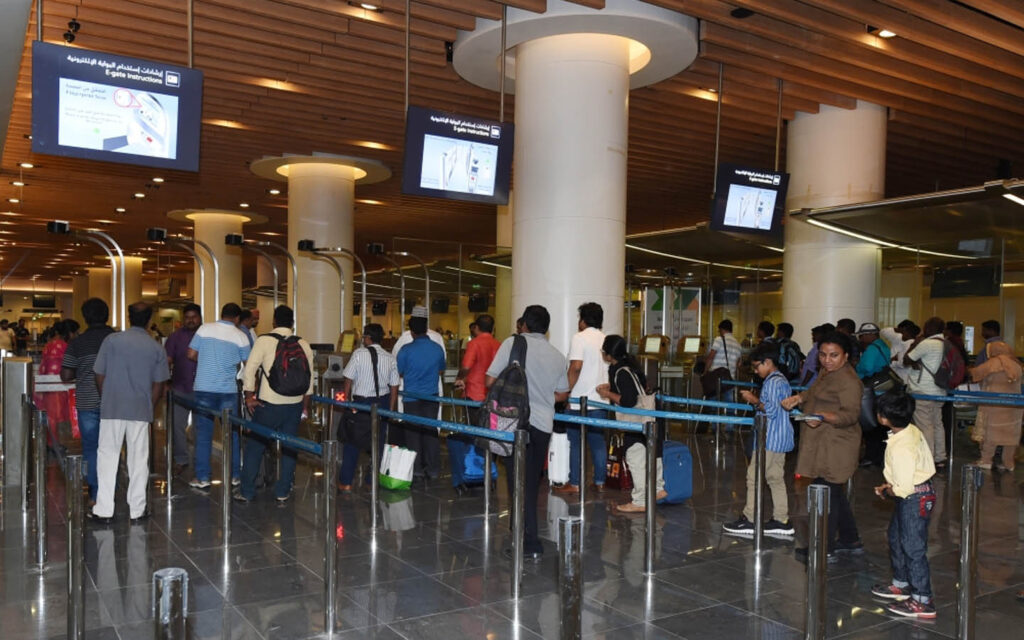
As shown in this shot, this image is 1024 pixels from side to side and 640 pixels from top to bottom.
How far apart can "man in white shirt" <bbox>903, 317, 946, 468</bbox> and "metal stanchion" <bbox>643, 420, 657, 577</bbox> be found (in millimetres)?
5181

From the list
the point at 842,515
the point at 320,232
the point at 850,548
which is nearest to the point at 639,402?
the point at 842,515

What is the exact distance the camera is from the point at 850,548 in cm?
596

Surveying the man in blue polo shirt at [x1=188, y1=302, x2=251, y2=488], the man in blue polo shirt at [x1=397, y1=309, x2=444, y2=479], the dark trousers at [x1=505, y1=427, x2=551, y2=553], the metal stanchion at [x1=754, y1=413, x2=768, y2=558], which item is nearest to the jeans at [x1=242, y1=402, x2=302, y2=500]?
the man in blue polo shirt at [x1=188, y1=302, x2=251, y2=488]

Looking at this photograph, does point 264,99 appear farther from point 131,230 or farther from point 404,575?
point 131,230

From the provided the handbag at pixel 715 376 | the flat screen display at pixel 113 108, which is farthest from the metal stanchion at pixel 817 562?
the handbag at pixel 715 376

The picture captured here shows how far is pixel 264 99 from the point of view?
11.4m

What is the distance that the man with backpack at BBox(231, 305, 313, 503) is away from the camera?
7.26 meters

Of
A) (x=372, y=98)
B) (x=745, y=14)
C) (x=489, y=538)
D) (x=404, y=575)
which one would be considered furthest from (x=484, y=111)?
(x=404, y=575)

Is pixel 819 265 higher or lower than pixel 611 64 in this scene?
lower

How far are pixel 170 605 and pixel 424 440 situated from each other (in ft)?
20.1

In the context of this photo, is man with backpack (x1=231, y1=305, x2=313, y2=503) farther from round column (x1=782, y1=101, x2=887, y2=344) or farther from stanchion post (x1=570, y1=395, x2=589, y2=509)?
round column (x1=782, y1=101, x2=887, y2=344)

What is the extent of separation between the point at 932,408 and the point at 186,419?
28.3ft

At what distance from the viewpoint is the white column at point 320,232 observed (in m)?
15.6

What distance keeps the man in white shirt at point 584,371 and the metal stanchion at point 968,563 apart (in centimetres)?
365
